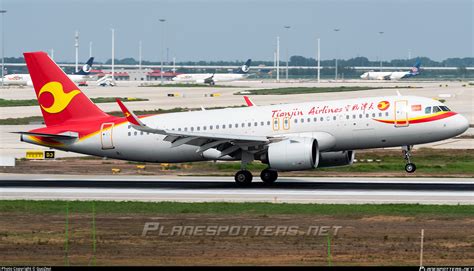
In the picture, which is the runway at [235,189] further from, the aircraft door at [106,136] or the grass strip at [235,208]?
the grass strip at [235,208]

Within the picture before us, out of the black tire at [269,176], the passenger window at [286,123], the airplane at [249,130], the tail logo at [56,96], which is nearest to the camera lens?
the airplane at [249,130]

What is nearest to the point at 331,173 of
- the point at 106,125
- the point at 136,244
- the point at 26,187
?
the point at 106,125

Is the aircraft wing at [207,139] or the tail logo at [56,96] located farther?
the tail logo at [56,96]

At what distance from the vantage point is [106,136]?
51.4 m

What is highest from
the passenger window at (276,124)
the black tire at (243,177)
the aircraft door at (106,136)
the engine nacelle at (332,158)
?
the passenger window at (276,124)

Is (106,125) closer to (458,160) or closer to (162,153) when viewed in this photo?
(162,153)

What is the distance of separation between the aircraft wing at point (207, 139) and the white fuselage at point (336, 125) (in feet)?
2.25

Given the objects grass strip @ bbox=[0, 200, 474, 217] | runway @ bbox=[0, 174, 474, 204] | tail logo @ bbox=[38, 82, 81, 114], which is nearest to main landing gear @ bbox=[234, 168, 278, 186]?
runway @ bbox=[0, 174, 474, 204]

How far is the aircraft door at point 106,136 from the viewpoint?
51.4 metres

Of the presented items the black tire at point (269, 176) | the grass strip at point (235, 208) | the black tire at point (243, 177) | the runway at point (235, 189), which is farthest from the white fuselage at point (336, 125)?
the grass strip at point (235, 208)

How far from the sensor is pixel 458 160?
63.0 m

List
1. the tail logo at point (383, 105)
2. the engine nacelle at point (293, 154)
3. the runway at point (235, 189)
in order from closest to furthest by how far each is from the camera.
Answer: the runway at point (235, 189) < the engine nacelle at point (293, 154) < the tail logo at point (383, 105)

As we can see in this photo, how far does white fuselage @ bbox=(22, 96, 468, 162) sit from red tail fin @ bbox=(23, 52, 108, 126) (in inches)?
163

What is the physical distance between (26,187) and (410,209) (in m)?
20.6
